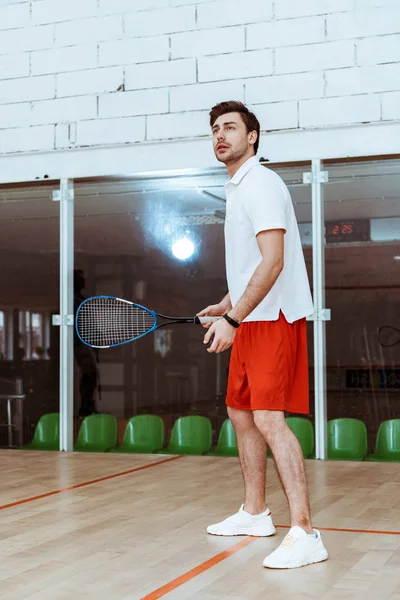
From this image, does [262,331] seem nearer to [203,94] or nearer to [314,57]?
[314,57]

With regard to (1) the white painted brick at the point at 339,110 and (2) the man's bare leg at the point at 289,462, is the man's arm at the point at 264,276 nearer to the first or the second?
(2) the man's bare leg at the point at 289,462

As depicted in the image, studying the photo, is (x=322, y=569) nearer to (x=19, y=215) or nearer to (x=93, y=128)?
(x=93, y=128)

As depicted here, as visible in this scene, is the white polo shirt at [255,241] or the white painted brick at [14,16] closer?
the white polo shirt at [255,241]

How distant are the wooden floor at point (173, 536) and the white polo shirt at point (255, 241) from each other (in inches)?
29.1

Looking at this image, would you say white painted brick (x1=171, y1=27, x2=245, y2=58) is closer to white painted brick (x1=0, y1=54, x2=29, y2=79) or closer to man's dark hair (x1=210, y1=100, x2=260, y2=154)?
white painted brick (x1=0, y1=54, x2=29, y2=79)

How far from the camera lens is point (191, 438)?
5.51 m

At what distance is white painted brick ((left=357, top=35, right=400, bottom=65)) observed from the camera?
513 centimetres

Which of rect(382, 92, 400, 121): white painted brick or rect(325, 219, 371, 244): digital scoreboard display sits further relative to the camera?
rect(325, 219, 371, 244): digital scoreboard display

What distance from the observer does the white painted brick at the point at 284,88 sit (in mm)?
5270

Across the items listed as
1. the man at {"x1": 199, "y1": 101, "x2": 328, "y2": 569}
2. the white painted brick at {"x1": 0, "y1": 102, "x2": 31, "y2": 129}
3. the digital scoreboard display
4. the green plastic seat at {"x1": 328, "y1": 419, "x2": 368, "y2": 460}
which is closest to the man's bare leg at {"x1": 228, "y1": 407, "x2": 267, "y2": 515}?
the man at {"x1": 199, "y1": 101, "x2": 328, "y2": 569}

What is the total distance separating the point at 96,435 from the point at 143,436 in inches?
13.2

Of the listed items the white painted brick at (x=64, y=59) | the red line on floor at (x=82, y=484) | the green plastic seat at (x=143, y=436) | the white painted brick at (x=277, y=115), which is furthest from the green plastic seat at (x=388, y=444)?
the white painted brick at (x=64, y=59)

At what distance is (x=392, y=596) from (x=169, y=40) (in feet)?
13.3

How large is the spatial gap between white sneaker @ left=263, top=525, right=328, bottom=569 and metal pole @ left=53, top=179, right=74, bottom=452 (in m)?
3.28
